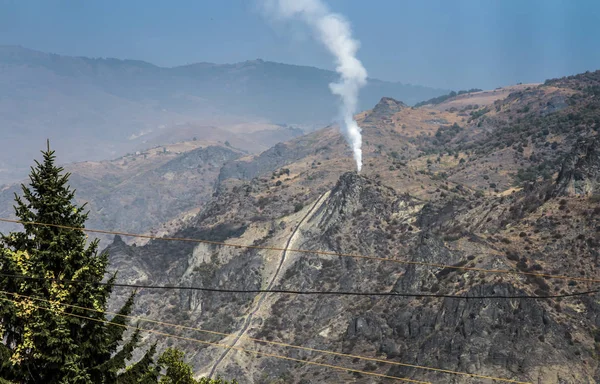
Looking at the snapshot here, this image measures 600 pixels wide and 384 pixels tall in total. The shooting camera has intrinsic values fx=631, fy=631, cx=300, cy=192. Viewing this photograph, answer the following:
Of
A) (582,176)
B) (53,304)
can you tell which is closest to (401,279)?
(582,176)

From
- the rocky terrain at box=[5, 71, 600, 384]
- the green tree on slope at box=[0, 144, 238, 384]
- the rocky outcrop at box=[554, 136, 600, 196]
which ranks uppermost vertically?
the rocky outcrop at box=[554, 136, 600, 196]

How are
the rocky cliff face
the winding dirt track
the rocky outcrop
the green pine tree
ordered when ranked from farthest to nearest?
the winding dirt track, the rocky outcrop, the rocky cliff face, the green pine tree

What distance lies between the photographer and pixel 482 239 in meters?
Result: 114

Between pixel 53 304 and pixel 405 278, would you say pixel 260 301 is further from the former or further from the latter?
pixel 53 304

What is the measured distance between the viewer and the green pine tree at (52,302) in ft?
85.7

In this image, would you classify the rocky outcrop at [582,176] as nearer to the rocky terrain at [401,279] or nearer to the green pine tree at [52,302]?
the rocky terrain at [401,279]

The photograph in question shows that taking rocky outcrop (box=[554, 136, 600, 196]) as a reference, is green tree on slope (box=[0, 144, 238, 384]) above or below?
below

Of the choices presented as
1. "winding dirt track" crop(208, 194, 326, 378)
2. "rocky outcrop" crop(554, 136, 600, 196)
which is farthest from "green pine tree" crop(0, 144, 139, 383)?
"rocky outcrop" crop(554, 136, 600, 196)

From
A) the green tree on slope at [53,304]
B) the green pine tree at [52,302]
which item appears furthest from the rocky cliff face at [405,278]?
the green pine tree at [52,302]

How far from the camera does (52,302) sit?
26.4 m

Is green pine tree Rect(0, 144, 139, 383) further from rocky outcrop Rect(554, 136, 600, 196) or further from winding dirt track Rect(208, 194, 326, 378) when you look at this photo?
rocky outcrop Rect(554, 136, 600, 196)

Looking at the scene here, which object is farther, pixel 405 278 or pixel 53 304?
pixel 405 278

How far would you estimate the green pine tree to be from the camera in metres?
26.1

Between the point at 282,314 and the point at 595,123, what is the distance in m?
126
